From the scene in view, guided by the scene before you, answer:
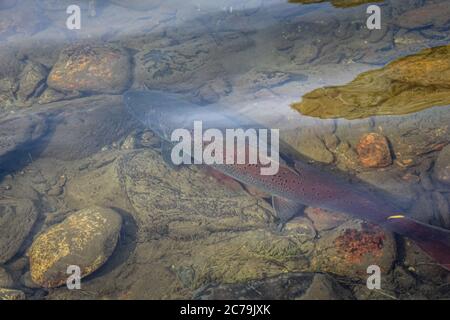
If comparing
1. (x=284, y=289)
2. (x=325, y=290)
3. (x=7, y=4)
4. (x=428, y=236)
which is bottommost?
(x=284, y=289)

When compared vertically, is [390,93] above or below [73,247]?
above

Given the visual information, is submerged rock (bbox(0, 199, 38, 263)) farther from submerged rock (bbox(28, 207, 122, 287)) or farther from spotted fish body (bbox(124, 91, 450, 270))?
spotted fish body (bbox(124, 91, 450, 270))

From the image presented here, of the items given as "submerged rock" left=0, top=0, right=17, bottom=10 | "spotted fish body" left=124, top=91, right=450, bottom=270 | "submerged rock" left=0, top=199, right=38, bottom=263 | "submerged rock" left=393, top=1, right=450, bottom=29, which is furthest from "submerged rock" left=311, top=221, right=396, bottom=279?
"submerged rock" left=0, top=0, right=17, bottom=10

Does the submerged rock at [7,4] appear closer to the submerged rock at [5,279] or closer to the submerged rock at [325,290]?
the submerged rock at [5,279]

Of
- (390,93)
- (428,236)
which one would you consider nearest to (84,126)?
(390,93)

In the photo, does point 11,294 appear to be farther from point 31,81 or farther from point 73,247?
point 31,81

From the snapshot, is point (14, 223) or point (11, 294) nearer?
point (11, 294)

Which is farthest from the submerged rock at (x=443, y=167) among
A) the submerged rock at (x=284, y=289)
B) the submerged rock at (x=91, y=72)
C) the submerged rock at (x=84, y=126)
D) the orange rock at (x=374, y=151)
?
the submerged rock at (x=91, y=72)
